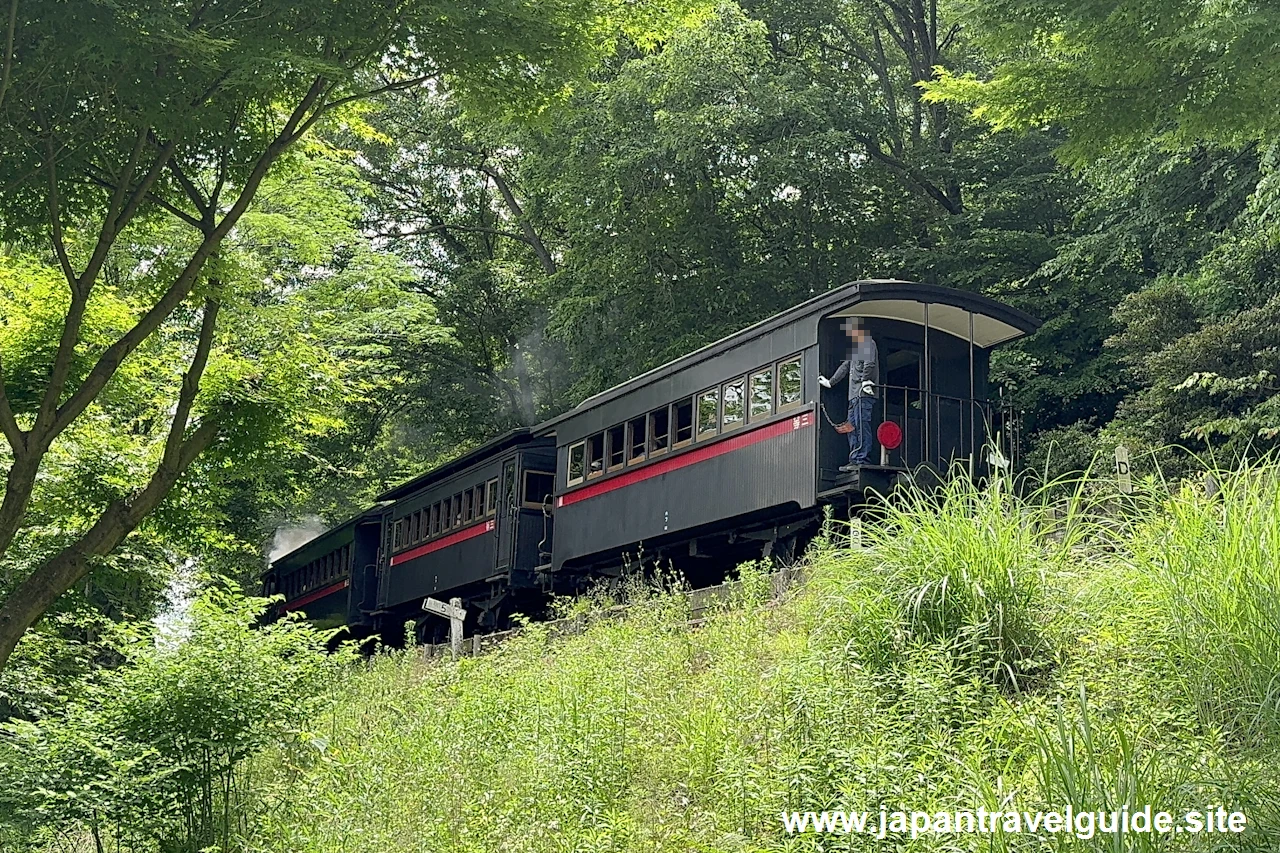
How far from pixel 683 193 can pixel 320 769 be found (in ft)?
60.7

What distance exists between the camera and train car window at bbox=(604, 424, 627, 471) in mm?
17188

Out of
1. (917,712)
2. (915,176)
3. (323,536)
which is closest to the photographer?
(917,712)

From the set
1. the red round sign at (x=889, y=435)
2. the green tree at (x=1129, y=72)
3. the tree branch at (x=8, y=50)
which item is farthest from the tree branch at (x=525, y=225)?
the tree branch at (x=8, y=50)

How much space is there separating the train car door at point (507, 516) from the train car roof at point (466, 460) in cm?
29

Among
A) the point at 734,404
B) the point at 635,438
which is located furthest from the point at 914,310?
the point at 635,438

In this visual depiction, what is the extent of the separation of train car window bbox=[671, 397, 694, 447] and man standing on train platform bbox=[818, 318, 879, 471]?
7.35 ft

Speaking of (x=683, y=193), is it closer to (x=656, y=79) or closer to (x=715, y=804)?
(x=656, y=79)

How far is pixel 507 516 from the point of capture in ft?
65.5

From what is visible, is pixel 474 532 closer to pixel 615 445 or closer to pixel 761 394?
pixel 615 445

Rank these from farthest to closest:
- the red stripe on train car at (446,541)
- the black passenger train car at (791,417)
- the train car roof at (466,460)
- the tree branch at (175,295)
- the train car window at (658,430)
Answer: 1. the red stripe on train car at (446,541)
2. the train car roof at (466,460)
3. the train car window at (658,430)
4. the black passenger train car at (791,417)
5. the tree branch at (175,295)

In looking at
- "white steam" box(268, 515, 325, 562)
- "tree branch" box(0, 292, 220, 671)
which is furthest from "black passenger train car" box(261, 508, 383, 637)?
"tree branch" box(0, 292, 220, 671)

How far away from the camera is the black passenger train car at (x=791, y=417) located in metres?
13.8

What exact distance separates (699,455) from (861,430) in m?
2.32

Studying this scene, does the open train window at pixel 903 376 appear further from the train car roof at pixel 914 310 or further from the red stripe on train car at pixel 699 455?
the red stripe on train car at pixel 699 455
